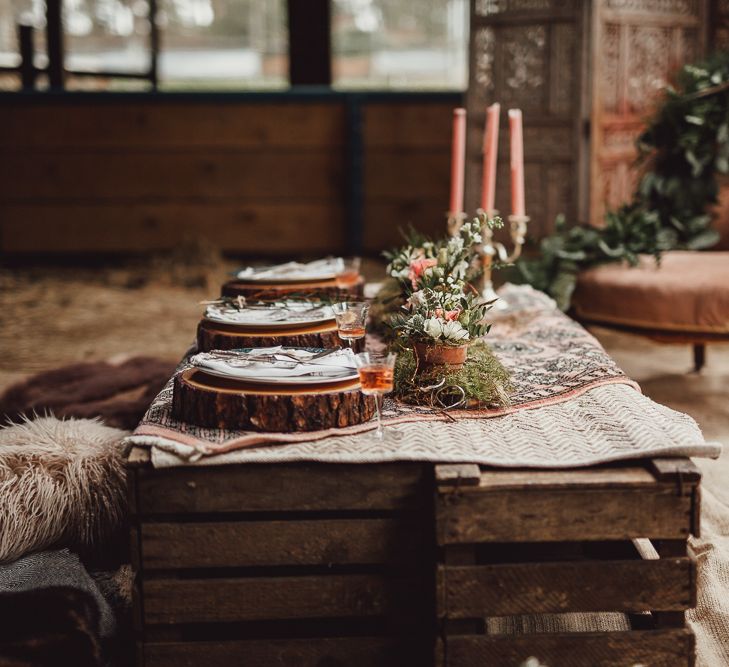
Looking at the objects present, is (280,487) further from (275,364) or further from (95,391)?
(95,391)

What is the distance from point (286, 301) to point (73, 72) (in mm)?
6320

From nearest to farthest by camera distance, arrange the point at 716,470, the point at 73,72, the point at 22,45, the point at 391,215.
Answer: the point at 716,470, the point at 391,215, the point at 22,45, the point at 73,72

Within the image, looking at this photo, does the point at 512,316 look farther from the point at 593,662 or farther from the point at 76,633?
the point at 76,633

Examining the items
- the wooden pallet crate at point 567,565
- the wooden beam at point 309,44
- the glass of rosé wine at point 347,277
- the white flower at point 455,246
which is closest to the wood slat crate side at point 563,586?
the wooden pallet crate at point 567,565

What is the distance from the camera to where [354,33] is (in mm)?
9125

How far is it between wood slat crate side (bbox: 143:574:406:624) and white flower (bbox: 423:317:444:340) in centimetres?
50

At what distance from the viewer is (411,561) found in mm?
1577

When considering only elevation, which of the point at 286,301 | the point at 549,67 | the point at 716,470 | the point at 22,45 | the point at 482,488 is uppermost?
the point at 22,45

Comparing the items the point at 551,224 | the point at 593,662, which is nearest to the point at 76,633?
the point at 593,662

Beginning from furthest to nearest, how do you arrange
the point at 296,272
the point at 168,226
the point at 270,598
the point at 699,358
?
the point at 168,226 < the point at 699,358 < the point at 296,272 < the point at 270,598

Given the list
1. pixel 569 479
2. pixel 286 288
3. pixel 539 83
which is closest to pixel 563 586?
pixel 569 479

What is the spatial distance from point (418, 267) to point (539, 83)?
9.64 feet

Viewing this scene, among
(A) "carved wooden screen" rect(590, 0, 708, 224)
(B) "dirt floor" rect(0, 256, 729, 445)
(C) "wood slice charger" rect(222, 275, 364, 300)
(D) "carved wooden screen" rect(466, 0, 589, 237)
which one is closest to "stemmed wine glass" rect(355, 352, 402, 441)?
(C) "wood slice charger" rect(222, 275, 364, 300)

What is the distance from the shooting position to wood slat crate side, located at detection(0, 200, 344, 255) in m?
6.72
